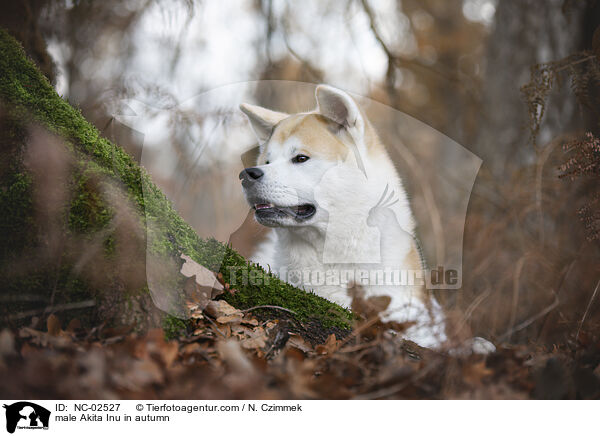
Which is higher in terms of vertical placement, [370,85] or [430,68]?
[430,68]

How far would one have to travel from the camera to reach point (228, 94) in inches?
77.4

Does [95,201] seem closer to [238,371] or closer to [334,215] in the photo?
[238,371]

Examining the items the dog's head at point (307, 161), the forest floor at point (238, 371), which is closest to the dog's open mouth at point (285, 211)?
the dog's head at point (307, 161)

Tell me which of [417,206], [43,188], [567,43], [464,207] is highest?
[567,43]

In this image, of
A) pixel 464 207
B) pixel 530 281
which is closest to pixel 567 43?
pixel 464 207

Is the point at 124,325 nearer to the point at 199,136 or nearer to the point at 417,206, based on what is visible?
the point at 199,136

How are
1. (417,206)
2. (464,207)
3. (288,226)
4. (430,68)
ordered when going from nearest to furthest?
(288,226)
(417,206)
(464,207)
(430,68)

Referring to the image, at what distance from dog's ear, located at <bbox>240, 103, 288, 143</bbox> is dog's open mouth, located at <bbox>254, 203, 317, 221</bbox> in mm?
352

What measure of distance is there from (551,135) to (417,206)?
135 cm

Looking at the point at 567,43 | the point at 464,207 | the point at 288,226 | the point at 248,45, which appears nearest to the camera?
the point at 288,226

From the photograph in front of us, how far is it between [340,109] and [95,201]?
3.17ft

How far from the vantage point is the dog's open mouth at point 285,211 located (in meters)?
1.53

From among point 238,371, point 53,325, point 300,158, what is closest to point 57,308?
point 53,325
